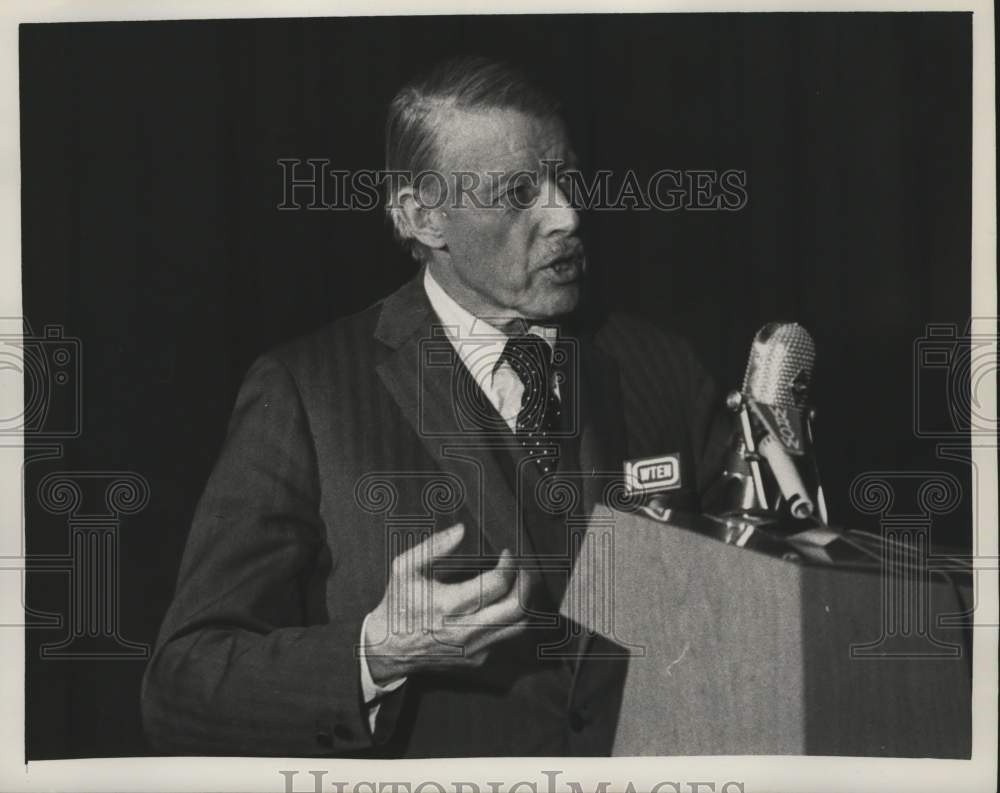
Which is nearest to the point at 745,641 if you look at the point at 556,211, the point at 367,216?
the point at 556,211

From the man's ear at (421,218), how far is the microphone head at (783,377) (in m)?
1.06

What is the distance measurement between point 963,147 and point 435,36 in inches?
68.5

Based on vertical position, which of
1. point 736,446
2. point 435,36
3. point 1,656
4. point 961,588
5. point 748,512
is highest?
point 435,36

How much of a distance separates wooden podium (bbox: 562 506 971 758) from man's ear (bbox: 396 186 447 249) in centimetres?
101

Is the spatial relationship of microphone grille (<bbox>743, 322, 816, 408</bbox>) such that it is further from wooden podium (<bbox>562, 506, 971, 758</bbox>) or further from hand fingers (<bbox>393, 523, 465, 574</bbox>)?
hand fingers (<bbox>393, 523, 465, 574</bbox>)

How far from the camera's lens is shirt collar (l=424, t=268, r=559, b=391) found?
132 inches

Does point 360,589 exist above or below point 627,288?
below

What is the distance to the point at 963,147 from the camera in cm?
346

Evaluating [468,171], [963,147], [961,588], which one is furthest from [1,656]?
[963,147]

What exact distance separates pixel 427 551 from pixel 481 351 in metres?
0.64

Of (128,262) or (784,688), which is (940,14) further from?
(128,262)

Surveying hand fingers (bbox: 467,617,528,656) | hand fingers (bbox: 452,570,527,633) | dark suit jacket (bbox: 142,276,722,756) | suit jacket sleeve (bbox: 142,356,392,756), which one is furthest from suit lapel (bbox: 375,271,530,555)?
suit jacket sleeve (bbox: 142,356,392,756)

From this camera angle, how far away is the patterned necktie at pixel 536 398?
3.33 metres

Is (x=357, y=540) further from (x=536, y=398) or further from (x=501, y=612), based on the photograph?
(x=536, y=398)
